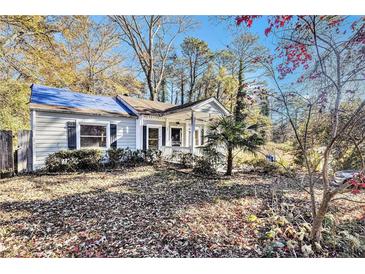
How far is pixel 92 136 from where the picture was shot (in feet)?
25.2

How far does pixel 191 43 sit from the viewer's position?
898 centimetres

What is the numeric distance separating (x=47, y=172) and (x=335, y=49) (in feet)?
24.6

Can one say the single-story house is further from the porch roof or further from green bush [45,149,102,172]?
green bush [45,149,102,172]

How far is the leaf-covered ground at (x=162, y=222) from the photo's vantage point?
2285 millimetres

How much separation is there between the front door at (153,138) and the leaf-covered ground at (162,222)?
16.5 feet

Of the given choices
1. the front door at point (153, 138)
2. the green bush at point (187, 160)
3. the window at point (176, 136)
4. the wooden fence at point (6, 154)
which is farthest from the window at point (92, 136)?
the window at point (176, 136)

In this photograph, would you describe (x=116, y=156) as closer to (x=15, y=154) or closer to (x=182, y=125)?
(x=15, y=154)

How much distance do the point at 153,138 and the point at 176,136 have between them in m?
1.77

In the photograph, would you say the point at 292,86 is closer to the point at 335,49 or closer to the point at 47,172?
the point at 335,49

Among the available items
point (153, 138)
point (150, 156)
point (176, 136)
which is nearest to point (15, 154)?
point (150, 156)

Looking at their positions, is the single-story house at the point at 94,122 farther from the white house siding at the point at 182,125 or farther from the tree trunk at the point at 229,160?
the tree trunk at the point at 229,160

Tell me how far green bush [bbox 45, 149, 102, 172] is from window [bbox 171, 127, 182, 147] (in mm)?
4675

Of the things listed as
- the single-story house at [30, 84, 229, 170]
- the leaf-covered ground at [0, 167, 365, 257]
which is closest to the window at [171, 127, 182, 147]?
the single-story house at [30, 84, 229, 170]
